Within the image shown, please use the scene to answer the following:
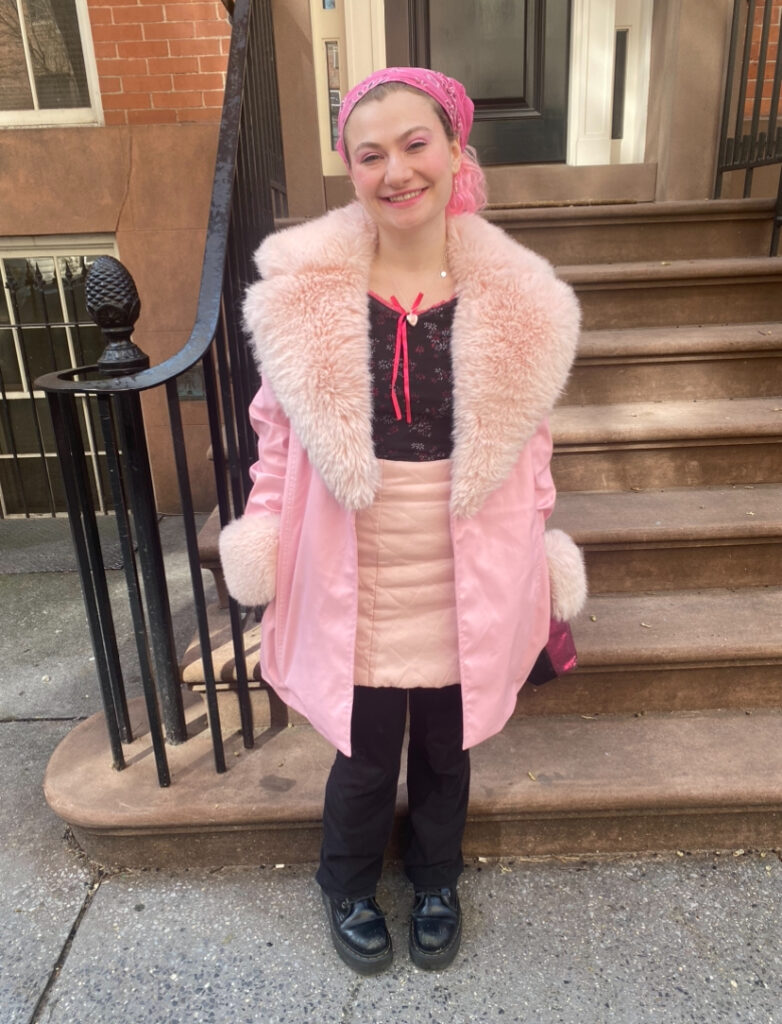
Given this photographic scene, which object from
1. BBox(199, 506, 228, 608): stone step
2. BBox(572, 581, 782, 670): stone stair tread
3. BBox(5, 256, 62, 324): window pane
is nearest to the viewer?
BBox(572, 581, 782, 670): stone stair tread

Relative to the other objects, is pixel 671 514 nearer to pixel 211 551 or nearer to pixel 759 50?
pixel 211 551

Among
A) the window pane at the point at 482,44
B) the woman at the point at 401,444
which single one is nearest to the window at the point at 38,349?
the window pane at the point at 482,44

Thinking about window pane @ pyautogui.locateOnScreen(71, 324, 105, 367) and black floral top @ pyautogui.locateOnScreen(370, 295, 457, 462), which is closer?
black floral top @ pyautogui.locateOnScreen(370, 295, 457, 462)

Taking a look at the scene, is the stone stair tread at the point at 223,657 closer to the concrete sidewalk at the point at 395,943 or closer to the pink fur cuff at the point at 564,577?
the concrete sidewalk at the point at 395,943

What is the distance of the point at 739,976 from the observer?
1594 millimetres

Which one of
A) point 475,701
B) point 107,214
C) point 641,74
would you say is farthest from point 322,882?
point 641,74

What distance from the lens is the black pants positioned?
1.57 metres

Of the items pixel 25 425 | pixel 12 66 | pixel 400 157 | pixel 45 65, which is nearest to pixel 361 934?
pixel 400 157

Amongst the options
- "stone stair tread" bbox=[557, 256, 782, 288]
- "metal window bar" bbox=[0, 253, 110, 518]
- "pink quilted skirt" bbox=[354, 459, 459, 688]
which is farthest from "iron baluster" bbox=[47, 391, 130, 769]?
"metal window bar" bbox=[0, 253, 110, 518]

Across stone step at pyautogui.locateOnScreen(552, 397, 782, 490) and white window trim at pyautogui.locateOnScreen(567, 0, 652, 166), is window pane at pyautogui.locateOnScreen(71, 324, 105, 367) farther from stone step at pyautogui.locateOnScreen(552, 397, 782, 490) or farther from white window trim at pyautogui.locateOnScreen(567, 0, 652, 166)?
stone step at pyautogui.locateOnScreen(552, 397, 782, 490)

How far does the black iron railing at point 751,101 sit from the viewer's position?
329 cm

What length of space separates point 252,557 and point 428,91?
3.06ft

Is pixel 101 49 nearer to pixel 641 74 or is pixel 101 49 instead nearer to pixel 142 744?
pixel 641 74

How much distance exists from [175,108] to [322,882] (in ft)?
12.4
